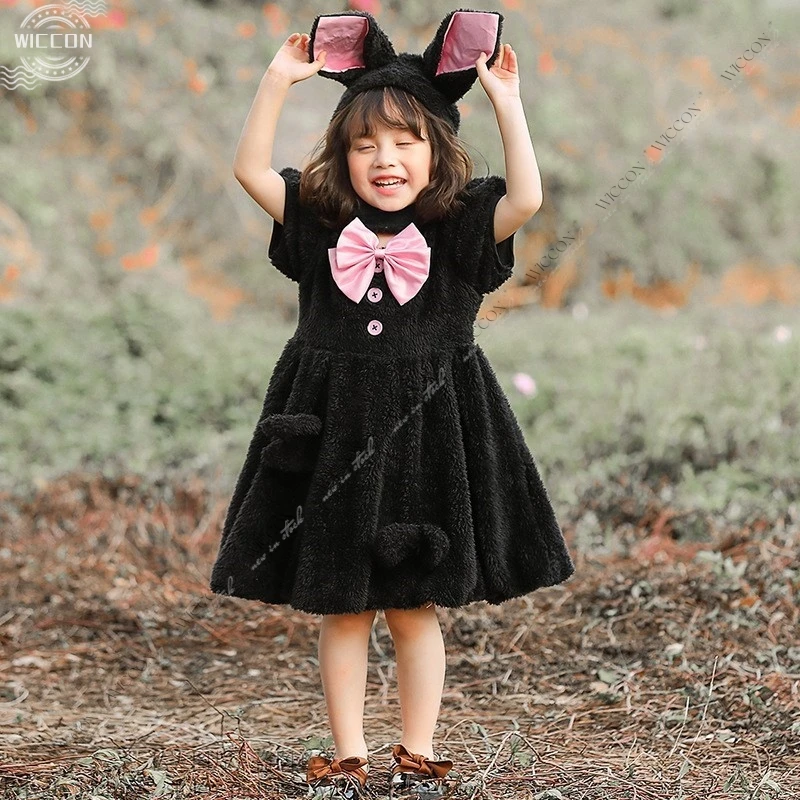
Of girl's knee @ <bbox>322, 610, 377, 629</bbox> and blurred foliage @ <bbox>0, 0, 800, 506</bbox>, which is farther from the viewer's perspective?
blurred foliage @ <bbox>0, 0, 800, 506</bbox>

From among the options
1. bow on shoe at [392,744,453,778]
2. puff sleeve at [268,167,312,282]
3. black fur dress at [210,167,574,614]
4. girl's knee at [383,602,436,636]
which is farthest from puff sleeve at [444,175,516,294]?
bow on shoe at [392,744,453,778]

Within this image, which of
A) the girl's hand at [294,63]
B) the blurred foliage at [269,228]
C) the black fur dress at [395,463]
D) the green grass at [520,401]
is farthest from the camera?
the blurred foliage at [269,228]

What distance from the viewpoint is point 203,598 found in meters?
3.71

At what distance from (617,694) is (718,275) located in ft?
22.8

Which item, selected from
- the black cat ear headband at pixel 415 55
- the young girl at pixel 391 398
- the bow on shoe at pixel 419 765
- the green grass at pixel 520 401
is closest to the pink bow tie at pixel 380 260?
the young girl at pixel 391 398

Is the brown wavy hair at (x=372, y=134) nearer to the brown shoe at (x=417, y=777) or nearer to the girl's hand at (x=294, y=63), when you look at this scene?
the girl's hand at (x=294, y=63)

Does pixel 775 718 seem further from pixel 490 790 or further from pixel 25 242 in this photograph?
pixel 25 242

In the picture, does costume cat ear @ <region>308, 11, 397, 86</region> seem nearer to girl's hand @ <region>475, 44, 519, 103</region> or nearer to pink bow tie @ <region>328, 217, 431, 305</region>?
girl's hand @ <region>475, 44, 519, 103</region>

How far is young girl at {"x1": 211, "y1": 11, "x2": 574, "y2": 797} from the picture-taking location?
2.30 metres

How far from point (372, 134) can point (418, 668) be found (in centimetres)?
107

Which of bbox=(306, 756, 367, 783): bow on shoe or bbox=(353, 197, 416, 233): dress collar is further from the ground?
bbox=(353, 197, 416, 233): dress collar

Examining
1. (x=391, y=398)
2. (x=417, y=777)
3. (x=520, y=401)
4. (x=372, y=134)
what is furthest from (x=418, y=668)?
(x=520, y=401)

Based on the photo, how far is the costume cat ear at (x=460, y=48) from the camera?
2.35m

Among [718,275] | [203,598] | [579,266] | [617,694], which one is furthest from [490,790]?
[718,275]
